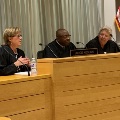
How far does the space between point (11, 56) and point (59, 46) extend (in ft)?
3.75

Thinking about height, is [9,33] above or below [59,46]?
above

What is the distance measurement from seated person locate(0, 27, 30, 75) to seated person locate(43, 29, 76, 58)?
52cm

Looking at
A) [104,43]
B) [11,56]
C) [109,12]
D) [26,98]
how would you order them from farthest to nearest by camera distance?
[109,12] < [104,43] < [11,56] < [26,98]

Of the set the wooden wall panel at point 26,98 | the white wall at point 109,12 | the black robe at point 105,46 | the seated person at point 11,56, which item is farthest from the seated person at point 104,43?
the wooden wall panel at point 26,98

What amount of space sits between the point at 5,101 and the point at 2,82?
0.55ft

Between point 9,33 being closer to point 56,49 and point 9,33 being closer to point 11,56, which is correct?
point 11,56

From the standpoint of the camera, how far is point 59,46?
4812 mm

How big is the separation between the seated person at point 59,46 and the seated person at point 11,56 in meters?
0.52

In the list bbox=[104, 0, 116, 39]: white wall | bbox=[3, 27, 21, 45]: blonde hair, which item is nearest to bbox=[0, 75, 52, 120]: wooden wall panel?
bbox=[3, 27, 21, 45]: blonde hair

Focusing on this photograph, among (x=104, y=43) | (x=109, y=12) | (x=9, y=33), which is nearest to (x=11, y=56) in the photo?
(x=9, y=33)

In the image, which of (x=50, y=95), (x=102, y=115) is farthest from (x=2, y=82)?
(x=102, y=115)

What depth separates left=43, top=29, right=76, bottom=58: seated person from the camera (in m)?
4.60

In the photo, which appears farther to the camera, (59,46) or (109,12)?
(109,12)

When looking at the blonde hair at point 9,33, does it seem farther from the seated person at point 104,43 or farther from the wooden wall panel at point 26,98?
the seated person at point 104,43
